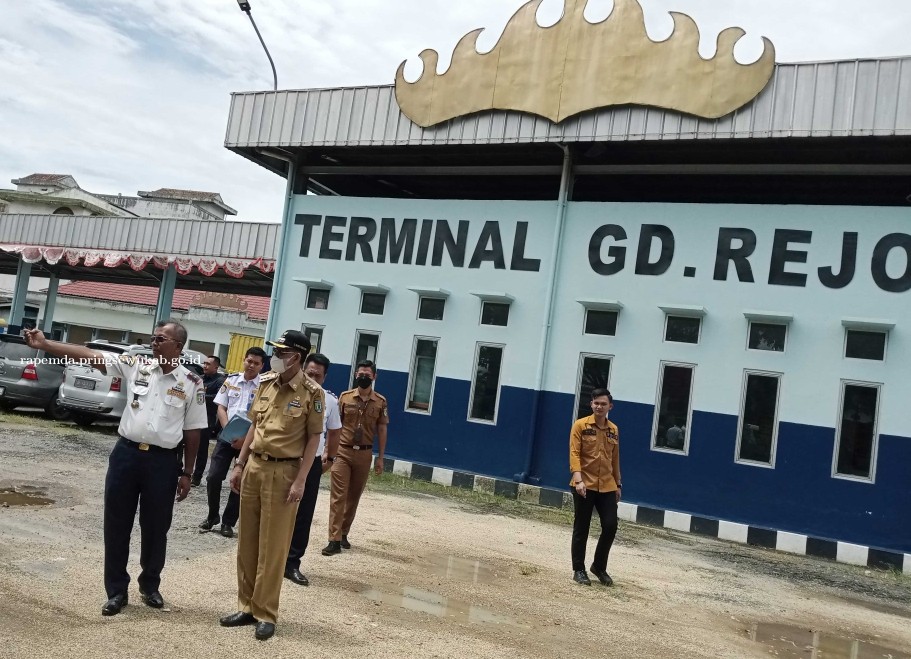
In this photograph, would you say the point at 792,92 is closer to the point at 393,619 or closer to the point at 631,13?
the point at 631,13

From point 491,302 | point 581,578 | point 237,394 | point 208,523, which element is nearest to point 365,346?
point 491,302

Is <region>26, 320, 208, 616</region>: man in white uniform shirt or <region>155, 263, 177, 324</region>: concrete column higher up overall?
<region>155, 263, 177, 324</region>: concrete column

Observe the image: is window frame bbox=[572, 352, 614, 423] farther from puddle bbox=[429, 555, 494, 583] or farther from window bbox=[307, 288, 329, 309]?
puddle bbox=[429, 555, 494, 583]

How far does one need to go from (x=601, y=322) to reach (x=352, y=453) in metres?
6.95

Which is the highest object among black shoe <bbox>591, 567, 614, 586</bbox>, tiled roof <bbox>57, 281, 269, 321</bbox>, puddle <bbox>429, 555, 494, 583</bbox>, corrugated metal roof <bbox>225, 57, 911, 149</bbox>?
corrugated metal roof <bbox>225, 57, 911, 149</bbox>

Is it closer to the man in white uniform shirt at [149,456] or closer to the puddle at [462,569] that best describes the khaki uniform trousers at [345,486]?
the puddle at [462,569]

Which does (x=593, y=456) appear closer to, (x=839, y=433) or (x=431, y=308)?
(x=839, y=433)

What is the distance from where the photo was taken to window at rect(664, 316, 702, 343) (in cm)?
1327

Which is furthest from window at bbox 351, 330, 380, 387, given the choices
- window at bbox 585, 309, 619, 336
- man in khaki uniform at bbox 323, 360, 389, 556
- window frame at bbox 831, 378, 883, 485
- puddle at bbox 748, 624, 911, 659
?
puddle at bbox 748, 624, 911, 659

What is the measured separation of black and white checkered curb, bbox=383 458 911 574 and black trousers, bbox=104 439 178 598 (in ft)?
28.3

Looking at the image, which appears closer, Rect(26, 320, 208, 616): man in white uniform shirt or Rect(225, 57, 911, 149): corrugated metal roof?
Rect(26, 320, 208, 616): man in white uniform shirt

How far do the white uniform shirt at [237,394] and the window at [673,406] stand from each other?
279 inches

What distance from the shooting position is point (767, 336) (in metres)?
12.8

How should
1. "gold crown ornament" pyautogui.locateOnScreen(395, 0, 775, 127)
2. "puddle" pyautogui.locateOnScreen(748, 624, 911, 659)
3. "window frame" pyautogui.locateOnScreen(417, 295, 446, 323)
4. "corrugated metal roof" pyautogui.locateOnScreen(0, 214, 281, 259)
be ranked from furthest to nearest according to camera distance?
"corrugated metal roof" pyautogui.locateOnScreen(0, 214, 281, 259)
"window frame" pyautogui.locateOnScreen(417, 295, 446, 323)
"gold crown ornament" pyautogui.locateOnScreen(395, 0, 775, 127)
"puddle" pyautogui.locateOnScreen(748, 624, 911, 659)
